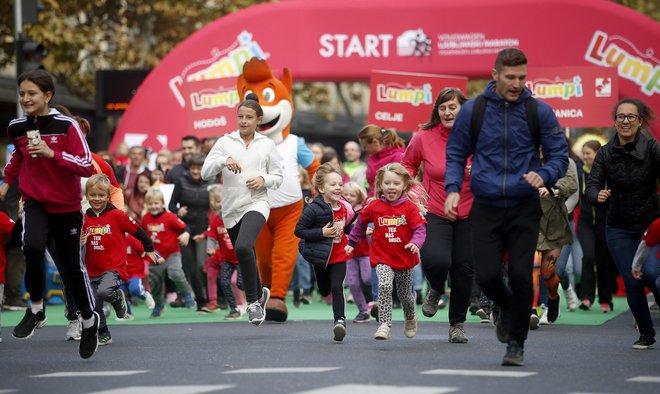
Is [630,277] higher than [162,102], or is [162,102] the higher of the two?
[162,102]

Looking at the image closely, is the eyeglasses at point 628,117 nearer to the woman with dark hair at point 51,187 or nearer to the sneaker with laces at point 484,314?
the sneaker with laces at point 484,314

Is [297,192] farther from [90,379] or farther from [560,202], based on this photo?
[90,379]

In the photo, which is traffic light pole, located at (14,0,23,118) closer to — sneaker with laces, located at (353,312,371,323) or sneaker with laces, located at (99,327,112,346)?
sneaker with laces, located at (353,312,371,323)

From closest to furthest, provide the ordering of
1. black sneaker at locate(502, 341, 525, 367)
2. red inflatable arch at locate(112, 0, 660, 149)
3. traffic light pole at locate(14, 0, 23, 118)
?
black sneaker at locate(502, 341, 525, 367), traffic light pole at locate(14, 0, 23, 118), red inflatable arch at locate(112, 0, 660, 149)

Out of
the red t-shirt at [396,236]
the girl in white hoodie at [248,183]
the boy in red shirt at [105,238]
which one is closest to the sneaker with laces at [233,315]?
the girl in white hoodie at [248,183]

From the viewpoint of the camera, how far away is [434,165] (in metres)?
11.2

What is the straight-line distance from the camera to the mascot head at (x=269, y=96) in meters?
14.2

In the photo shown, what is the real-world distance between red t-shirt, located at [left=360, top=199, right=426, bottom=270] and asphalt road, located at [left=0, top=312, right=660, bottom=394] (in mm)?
635

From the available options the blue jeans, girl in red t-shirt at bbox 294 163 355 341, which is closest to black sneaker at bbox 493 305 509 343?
the blue jeans

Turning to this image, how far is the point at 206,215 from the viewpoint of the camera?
1733cm

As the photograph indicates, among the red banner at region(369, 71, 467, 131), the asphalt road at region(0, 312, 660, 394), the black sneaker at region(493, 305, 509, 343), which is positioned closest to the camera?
the asphalt road at region(0, 312, 660, 394)

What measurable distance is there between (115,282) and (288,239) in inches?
80.1

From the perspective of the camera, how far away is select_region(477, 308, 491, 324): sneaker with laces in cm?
1372

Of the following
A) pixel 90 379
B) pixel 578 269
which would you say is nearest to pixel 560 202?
pixel 578 269
